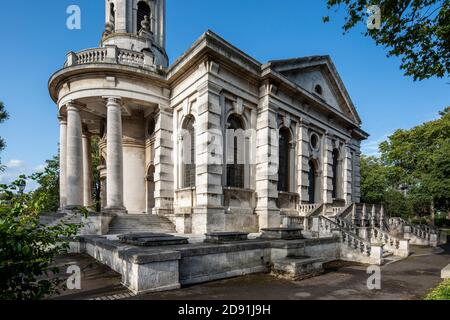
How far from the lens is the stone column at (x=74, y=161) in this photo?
16938 mm

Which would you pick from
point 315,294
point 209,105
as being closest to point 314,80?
point 209,105

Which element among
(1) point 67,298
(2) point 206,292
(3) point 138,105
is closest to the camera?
(1) point 67,298

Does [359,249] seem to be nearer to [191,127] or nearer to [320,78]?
[191,127]

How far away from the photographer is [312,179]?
24.5 metres

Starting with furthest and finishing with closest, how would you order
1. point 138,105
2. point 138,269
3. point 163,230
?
1. point 138,105
2. point 163,230
3. point 138,269

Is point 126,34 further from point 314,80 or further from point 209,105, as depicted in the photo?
point 314,80

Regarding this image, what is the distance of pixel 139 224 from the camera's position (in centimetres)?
1627

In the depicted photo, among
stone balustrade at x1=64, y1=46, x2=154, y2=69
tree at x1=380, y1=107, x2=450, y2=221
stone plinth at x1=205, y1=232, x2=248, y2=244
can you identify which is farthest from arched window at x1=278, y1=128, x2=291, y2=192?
tree at x1=380, y1=107, x2=450, y2=221

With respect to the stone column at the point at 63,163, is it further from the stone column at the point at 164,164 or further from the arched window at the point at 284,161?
the arched window at the point at 284,161

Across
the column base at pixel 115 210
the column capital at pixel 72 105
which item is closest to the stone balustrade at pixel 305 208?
the column base at pixel 115 210

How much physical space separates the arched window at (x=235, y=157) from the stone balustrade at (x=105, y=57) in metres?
7.43

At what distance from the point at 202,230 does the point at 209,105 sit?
699 cm

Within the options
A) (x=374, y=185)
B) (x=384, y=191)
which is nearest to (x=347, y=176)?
(x=374, y=185)

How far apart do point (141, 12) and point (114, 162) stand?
14.9 metres
